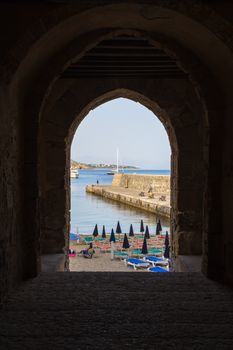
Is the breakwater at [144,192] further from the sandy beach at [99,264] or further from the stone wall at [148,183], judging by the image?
the sandy beach at [99,264]

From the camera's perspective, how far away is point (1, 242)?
10.8 ft

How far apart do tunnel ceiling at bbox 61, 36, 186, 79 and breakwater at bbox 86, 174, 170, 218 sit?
65.9ft

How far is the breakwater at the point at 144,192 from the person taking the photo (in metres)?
28.3

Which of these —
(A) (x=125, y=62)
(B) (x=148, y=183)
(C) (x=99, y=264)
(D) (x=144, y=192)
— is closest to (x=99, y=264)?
(C) (x=99, y=264)

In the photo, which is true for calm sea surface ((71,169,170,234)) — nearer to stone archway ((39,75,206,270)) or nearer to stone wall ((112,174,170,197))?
stone wall ((112,174,170,197))

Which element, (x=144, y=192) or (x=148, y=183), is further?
(x=148, y=183)

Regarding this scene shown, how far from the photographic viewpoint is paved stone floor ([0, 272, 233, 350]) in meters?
2.61

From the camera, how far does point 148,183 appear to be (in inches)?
1499

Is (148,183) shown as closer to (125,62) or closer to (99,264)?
(99,264)

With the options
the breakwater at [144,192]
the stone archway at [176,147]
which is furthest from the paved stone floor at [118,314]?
the breakwater at [144,192]

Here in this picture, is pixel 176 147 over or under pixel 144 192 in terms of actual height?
over

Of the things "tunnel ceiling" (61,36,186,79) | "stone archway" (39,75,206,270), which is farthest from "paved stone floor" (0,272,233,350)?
Answer: "tunnel ceiling" (61,36,186,79)

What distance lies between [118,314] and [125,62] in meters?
3.13

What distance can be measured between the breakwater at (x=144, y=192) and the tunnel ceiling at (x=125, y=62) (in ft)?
65.9
